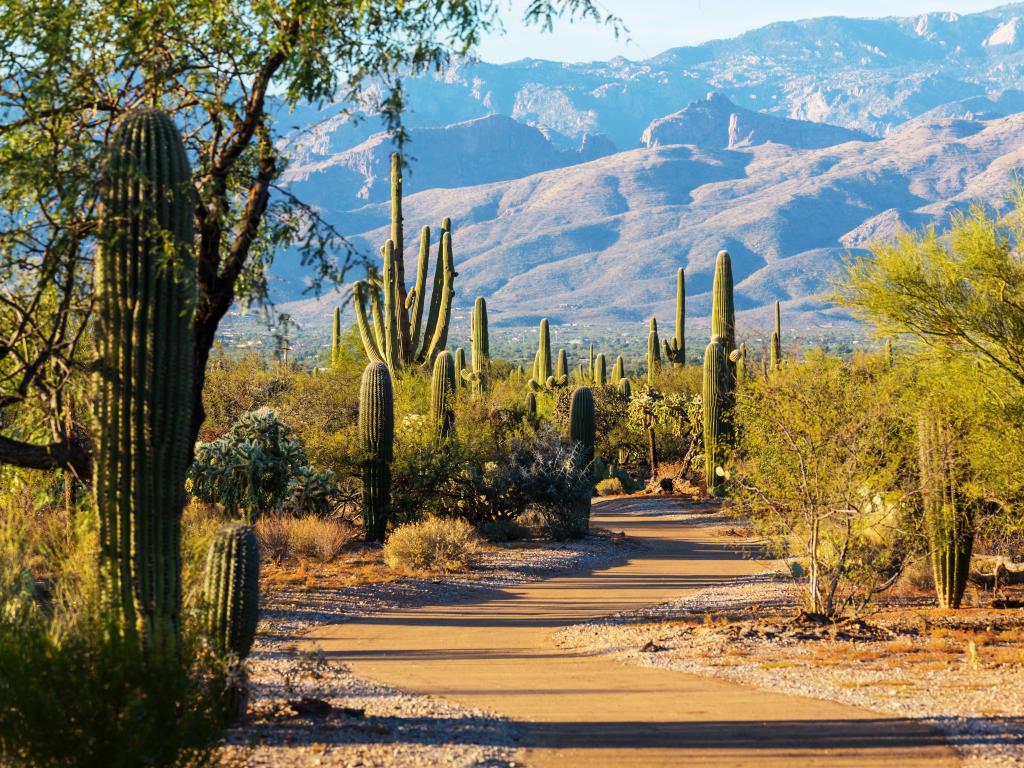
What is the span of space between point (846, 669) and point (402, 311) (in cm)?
1864

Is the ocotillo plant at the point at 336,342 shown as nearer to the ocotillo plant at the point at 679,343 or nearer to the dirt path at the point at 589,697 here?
the ocotillo plant at the point at 679,343

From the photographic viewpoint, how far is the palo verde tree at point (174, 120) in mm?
7805

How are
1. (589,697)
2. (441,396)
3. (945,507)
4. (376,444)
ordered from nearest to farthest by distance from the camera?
(589,697) → (945,507) → (376,444) → (441,396)

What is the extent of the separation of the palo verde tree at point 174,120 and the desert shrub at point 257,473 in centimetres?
1042

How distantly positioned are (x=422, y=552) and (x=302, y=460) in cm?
359

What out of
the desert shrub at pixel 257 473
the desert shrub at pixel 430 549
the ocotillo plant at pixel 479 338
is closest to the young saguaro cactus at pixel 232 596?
the desert shrub at pixel 430 549

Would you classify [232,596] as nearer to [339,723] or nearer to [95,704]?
[339,723]

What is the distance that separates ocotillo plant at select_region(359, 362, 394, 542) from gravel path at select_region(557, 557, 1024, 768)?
6.42 metres

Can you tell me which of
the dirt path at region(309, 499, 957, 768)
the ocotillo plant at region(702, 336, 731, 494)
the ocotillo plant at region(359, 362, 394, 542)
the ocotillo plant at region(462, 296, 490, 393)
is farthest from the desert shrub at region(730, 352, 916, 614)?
the ocotillo plant at region(462, 296, 490, 393)

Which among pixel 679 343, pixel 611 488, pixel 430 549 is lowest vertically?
pixel 611 488

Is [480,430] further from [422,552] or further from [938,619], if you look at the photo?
[938,619]

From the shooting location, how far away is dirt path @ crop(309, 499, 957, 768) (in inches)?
326

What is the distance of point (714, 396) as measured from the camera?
98.7ft

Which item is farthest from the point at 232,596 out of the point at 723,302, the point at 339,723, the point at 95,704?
the point at 723,302
